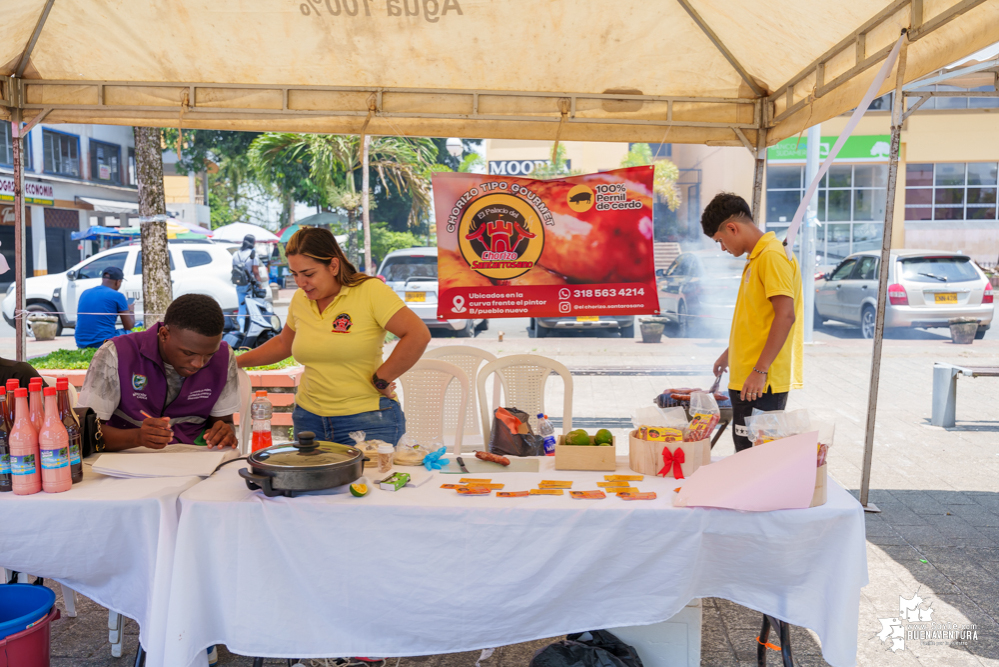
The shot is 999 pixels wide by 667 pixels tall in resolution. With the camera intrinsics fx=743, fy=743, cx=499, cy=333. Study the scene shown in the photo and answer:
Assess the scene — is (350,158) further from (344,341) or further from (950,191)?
(950,191)

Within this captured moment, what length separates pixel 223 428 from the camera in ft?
10.1

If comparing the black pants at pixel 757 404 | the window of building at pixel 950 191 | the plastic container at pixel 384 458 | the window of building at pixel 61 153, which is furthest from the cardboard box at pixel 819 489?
the window of building at pixel 61 153

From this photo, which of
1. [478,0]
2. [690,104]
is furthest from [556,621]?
[690,104]

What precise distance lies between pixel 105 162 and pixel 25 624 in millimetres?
31711

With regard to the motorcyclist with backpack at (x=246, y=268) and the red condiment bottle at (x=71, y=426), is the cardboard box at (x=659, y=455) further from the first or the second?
the motorcyclist with backpack at (x=246, y=268)

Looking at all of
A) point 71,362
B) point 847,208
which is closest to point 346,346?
point 71,362

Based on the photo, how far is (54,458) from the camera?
7.88 feet

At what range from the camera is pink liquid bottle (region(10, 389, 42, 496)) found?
234 cm

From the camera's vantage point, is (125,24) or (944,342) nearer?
(125,24)

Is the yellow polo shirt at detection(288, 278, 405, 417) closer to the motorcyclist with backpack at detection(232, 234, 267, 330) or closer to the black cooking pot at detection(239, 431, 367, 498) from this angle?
the black cooking pot at detection(239, 431, 367, 498)

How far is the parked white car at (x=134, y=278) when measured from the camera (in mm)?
12938

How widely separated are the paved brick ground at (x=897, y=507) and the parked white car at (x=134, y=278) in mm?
6697

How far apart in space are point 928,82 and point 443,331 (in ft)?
33.3

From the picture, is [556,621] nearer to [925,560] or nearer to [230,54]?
[925,560]
